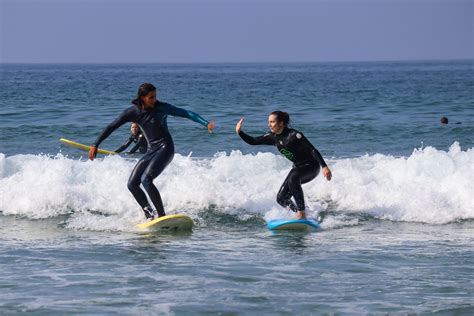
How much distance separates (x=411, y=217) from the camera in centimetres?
1227

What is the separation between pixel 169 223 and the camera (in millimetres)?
10945

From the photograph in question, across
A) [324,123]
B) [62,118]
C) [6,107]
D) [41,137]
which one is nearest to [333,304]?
[41,137]

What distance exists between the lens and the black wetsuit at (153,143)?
424 inches

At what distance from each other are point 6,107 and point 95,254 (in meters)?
25.8

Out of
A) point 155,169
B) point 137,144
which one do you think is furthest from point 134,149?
point 155,169

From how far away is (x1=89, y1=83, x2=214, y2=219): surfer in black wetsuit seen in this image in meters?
10.7

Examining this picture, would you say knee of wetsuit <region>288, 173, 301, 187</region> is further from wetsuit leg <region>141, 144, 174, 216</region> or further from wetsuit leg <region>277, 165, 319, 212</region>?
wetsuit leg <region>141, 144, 174, 216</region>

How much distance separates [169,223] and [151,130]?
1.22m

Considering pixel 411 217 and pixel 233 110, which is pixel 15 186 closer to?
pixel 411 217

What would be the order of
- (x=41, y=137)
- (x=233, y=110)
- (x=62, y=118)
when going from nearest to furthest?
(x=41, y=137), (x=62, y=118), (x=233, y=110)

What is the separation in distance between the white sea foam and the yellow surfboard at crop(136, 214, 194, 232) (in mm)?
600

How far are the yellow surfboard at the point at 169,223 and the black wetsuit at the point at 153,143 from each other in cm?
18

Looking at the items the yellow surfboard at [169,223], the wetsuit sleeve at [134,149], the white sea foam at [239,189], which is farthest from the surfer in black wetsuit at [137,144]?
the yellow surfboard at [169,223]

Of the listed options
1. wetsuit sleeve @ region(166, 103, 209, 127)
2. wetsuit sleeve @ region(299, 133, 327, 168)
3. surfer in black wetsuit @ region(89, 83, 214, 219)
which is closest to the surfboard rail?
wetsuit sleeve @ region(299, 133, 327, 168)
